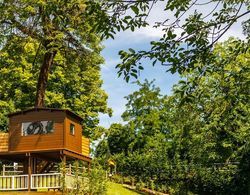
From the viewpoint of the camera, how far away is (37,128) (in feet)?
86.8

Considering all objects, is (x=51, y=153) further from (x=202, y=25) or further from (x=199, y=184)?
(x=202, y=25)

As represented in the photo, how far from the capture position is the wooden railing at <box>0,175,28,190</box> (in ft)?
85.0

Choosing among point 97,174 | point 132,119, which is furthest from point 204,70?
point 132,119

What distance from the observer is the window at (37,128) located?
26.3 metres

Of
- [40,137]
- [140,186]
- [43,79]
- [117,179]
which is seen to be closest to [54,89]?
[43,79]

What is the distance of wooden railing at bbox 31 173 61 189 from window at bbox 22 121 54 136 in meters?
2.42

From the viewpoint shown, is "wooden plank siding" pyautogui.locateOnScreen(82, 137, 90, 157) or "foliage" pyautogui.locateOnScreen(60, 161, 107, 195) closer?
"foliage" pyautogui.locateOnScreen(60, 161, 107, 195)

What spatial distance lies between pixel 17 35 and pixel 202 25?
23120 millimetres

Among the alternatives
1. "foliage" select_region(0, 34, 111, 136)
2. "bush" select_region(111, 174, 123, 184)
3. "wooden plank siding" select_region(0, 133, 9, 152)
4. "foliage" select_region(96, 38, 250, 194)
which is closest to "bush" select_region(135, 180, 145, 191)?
"foliage" select_region(96, 38, 250, 194)

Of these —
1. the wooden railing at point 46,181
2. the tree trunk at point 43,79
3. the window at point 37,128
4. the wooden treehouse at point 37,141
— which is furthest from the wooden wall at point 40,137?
the tree trunk at point 43,79

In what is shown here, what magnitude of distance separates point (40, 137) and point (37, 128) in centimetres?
57

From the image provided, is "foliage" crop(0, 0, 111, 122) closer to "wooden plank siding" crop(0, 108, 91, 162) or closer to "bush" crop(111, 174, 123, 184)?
"wooden plank siding" crop(0, 108, 91, 162)

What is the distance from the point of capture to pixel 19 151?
26484 millimetres

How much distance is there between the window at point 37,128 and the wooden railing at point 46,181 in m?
2.42
